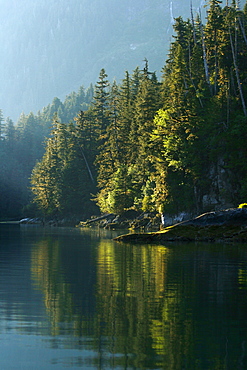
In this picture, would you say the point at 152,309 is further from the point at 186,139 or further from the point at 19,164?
the point at 19,164

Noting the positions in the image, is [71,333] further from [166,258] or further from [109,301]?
[166,258]

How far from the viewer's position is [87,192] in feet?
301

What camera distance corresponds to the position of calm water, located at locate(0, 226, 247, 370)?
830cm

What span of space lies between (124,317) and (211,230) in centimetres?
2533

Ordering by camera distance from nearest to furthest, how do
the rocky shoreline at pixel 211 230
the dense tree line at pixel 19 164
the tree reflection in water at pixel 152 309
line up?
1. the tree reflection in water at pixel 152 309
2. the rocky shoreline at pixel 211 230
3. the dense tree line at pixel 19 164

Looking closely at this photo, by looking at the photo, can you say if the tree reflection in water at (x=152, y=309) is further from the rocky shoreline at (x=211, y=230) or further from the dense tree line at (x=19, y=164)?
the dense tree line at (x=19, y=164)

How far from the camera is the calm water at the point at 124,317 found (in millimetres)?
8305

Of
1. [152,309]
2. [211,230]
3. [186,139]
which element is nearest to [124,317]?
[152,309]

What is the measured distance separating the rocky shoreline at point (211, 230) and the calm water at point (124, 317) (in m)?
14.8

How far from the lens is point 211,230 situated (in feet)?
118

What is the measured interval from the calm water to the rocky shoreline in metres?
14.8

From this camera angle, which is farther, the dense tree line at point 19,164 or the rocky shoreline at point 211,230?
the dense tree line at point 19,164

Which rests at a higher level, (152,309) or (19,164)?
(19,164)

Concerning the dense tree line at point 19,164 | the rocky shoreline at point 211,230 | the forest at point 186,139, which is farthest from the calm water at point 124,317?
the dense tree line at point 19,164
